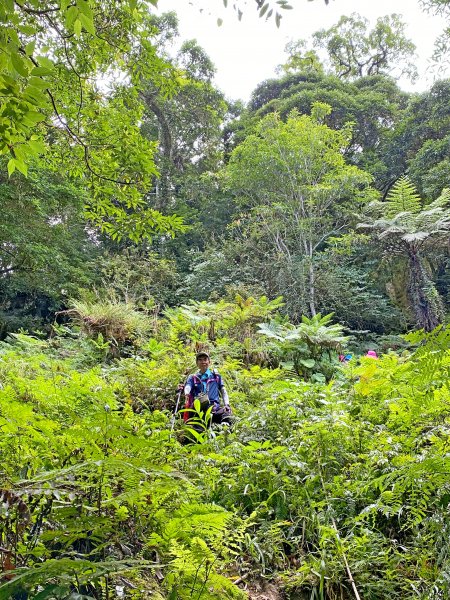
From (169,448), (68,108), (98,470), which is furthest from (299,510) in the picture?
(68,108)

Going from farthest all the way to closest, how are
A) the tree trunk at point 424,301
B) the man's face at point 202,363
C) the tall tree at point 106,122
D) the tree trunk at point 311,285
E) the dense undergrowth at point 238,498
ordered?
the tree trunk at point 311,285 < the tree trunk at point 424,301 < the man's face at point 202,363 < the tall tree at point 106,122 < the dense undergrowth at point 238,498

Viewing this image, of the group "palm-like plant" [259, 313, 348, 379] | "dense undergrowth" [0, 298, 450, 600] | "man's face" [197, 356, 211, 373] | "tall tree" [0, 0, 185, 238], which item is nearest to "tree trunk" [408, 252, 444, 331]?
"palm-like plant" [259, 313, 348, 379]

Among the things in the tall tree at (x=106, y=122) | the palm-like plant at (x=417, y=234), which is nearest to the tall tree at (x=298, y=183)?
the palm-like plant at (x=417, y=234)

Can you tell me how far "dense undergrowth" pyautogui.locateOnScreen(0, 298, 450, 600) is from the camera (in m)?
1.15

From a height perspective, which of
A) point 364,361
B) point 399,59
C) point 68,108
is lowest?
point 364,361

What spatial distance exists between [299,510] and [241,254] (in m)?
11.5

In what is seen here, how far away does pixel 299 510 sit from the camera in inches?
83.5

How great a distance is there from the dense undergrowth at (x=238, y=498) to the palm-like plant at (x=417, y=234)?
718cm

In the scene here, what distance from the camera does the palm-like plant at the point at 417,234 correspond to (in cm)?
990

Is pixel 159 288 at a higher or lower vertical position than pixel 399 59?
lower

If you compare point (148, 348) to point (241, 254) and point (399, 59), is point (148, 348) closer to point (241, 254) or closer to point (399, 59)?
point (241, 254)

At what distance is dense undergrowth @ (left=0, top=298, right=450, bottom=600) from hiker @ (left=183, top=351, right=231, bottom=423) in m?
0.86

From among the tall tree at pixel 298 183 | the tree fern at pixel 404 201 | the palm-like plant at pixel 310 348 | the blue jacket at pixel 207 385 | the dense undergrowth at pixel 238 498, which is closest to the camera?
the dense undergrowth at pixel 238 498

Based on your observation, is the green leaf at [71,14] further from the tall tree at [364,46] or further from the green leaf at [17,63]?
the tall tree at [364,46]
